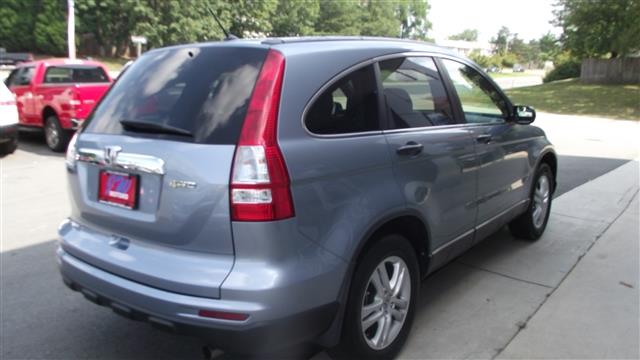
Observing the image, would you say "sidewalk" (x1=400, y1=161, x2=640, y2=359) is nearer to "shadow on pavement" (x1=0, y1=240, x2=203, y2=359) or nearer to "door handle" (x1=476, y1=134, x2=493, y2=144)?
"door handle" (x1=476, y1=134, x2=493, y2=144)

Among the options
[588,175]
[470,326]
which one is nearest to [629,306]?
[470,326]

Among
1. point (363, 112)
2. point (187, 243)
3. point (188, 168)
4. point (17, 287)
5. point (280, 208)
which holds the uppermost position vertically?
point (363, 112)

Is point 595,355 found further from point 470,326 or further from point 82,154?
point 82,154

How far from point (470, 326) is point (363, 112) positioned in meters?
1.68

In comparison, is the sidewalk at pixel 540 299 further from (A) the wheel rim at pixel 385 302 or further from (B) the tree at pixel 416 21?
(B) the tree at pixel 416 21

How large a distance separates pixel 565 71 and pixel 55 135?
39787mm

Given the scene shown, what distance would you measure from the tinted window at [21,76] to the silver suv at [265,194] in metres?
9.25

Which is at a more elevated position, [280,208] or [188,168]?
[188,168]

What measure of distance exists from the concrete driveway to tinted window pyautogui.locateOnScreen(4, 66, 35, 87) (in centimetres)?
526

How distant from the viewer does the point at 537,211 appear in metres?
5.29

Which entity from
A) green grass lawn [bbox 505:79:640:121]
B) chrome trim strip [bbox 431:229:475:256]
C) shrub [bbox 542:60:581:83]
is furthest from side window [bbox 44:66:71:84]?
shrub [bbox 542:60:581:83]

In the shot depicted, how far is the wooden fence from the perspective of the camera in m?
30.8

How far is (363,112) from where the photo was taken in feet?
9.50

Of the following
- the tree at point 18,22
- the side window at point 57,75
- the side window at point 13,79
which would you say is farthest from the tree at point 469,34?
the side window at point 57,75
